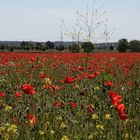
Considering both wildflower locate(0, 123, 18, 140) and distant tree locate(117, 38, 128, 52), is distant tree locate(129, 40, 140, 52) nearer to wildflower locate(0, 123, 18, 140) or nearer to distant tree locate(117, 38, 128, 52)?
distant tree locate(117, 38, 128, 52)

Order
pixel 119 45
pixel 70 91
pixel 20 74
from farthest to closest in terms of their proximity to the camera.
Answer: pixel 119 45
pixel 20 74
pixel 70 91

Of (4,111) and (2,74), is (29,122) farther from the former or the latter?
(2,74)

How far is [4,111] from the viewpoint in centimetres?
480

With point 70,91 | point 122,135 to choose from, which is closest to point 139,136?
point 122,135

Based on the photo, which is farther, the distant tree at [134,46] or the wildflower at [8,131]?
the distant tree at [134,46]

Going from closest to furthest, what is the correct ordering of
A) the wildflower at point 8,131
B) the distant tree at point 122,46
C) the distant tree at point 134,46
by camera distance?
the wildflower at point 8,131, the distant tree at point 134,46, the distant tree at point 122,46

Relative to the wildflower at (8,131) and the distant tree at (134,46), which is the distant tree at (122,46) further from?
the wildflower at (8,131)

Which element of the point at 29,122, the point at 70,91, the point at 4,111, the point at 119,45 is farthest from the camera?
the point at 119,45

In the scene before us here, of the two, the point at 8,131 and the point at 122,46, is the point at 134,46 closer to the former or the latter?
the point at 122,46

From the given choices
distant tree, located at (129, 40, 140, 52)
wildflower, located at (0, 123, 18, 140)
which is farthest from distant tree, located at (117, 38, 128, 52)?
wildflower, located at (0, 123, 18, 140)

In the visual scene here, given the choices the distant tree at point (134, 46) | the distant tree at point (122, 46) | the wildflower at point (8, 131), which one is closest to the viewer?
the wildflower at point (8, 131)

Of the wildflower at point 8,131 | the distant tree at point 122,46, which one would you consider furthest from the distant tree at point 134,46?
the wildflower at point 8,131

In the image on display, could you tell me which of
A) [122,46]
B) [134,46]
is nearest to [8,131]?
[134,46]

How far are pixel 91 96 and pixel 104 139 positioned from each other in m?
2.28
